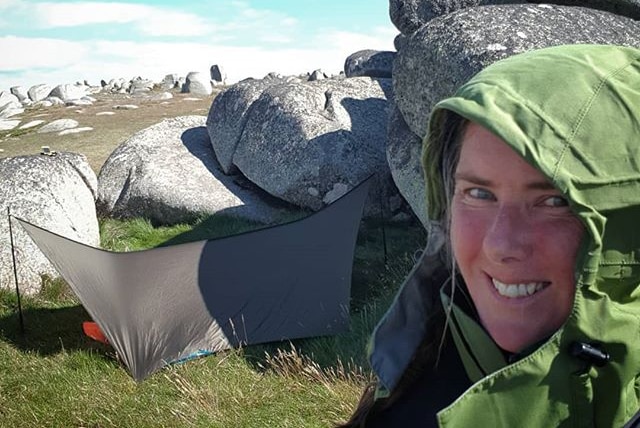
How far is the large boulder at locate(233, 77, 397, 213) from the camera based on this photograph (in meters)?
10.4

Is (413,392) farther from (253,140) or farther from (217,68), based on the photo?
(217,68)

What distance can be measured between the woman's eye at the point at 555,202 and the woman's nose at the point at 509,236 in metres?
0.05

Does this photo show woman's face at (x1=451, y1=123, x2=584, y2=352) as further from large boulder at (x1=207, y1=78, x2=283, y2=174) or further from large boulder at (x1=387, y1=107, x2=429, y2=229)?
large boulder at (x1=207, y1=78, x2=283, y2=174)

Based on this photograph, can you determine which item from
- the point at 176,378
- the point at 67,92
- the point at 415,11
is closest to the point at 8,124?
the point at 415,11

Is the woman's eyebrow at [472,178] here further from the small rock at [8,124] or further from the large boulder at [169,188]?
the small rock at [8,124]

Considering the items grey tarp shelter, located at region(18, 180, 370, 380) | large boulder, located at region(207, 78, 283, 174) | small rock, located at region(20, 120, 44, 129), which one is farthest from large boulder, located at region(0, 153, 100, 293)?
small rock, located at region(20, 120, 44, 129)

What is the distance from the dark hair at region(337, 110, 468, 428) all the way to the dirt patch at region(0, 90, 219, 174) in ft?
43.4

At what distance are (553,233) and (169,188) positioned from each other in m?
10.2

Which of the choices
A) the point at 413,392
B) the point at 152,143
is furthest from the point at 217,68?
the point at 413,392

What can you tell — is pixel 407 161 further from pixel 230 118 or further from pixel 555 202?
pixel 555 202

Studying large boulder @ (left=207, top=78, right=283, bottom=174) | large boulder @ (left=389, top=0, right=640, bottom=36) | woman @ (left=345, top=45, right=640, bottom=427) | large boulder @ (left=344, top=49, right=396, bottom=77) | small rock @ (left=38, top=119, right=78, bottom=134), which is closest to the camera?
woman @ (left=345, top=45, right=640, bottom=427)

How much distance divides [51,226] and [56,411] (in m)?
3.54

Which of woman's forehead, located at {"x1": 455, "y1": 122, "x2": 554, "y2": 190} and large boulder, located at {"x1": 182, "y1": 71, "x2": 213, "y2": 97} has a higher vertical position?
woman's forehead, located at {"x1": 455, "y1": 122, "x2": 554, "y2": 190}

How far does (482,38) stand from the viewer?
20.9 ft
